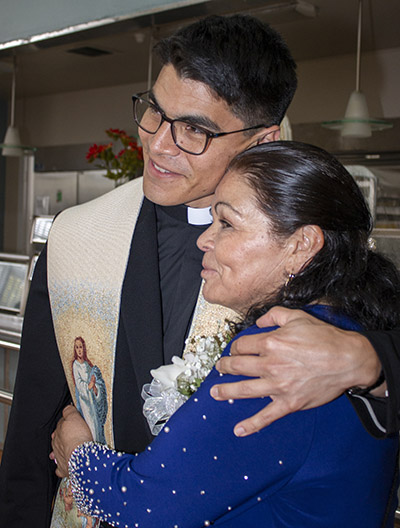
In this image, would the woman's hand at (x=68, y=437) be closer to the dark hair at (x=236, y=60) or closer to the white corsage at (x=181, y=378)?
the white corsage at (x=181, y=378)

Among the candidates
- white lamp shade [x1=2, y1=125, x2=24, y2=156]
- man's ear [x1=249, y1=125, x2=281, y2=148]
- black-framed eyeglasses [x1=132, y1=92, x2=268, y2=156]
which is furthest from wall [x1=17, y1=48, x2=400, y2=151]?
black-framed eyeglasses [x1=132, y1=92, x2=268, y2=156]

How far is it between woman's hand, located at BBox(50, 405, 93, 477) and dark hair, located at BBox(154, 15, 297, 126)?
2.58 feet

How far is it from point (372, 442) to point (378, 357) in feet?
0.44

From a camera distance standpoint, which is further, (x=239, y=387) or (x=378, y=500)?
(x=378, y=500)

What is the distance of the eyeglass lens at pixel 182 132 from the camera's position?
1.38 m

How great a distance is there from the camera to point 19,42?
3.37 metres

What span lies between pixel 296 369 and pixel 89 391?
0.75 m

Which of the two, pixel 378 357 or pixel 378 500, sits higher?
pixel 378 357

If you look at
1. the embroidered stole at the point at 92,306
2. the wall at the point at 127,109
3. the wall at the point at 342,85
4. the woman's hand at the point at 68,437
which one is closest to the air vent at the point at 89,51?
the wall at the point at 127,109

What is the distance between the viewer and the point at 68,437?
1.34 metres

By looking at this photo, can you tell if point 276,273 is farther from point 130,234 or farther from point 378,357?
point 130,234

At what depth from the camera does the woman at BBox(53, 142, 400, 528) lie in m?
0.91

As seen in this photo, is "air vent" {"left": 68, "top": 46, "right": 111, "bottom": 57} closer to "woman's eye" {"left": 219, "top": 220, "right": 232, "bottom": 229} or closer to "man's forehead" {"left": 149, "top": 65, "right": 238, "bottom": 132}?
"man's forehead" {"left": 149, "top": 65, "right": 238, "bottom": 132}

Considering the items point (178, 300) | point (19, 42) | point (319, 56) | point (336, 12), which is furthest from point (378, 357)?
point (319, 56)
